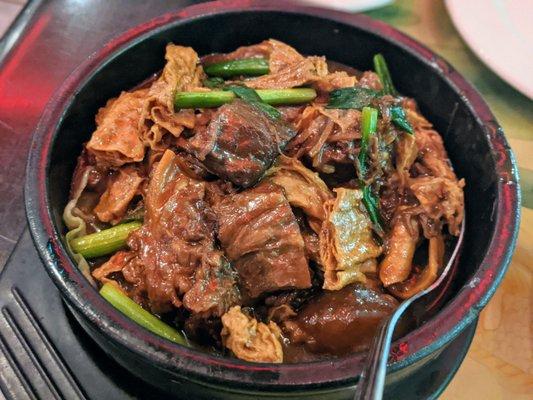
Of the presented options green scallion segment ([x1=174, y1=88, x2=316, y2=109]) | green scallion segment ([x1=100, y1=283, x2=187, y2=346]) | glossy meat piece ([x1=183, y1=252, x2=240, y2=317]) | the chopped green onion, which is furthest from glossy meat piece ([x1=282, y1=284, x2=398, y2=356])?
the chopped green onion

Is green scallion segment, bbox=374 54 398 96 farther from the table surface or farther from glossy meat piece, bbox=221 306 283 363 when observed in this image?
glossy meat piece, bbox=221 306 283 363

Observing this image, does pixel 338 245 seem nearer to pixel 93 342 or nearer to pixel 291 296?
pixel 291 296

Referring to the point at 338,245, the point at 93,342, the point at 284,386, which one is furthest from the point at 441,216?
the point at 93,342

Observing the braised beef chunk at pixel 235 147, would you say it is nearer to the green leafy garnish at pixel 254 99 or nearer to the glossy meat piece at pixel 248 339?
the green leafy garnish at pixel 254 99

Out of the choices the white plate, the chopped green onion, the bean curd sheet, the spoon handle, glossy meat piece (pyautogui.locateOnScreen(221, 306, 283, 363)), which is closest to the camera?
the spoon handle

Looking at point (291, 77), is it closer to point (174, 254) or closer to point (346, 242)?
→ point (346, 242)

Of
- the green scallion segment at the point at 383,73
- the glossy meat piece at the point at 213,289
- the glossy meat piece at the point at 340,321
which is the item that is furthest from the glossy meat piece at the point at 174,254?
the green scallion segment at the point at 383,73

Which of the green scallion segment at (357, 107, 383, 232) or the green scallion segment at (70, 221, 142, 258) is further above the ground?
the green scallion segment at (357, 107, 383, 232)
